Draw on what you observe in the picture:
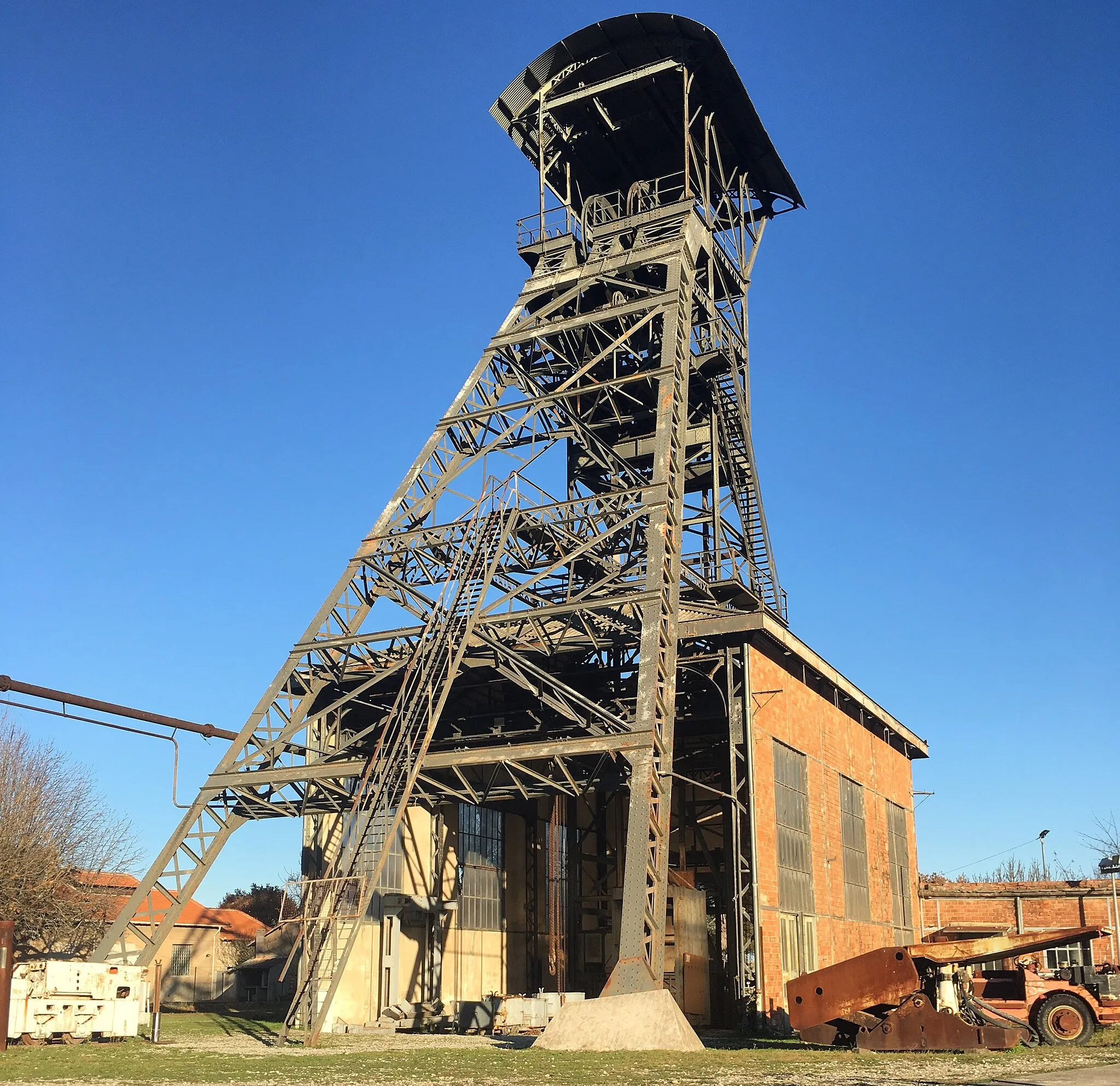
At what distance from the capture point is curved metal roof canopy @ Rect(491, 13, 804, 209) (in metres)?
25.3

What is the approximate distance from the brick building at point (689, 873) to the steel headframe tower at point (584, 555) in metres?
0.79

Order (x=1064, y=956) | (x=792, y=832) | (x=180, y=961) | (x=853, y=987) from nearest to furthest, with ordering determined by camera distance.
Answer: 1. (x=853, y=987)
2. (x=792, y=832)
3. (x=1064, y=956)
4. (x=180, y=961)

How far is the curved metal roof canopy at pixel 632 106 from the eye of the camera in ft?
83.1

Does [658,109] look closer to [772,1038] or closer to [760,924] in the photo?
[760,924]

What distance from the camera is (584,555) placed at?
1986cm

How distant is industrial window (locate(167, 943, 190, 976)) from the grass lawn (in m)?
30.4

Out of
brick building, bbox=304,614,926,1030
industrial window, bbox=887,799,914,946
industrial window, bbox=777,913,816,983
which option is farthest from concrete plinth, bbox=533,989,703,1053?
industrial window, bbox=887,799,914,946

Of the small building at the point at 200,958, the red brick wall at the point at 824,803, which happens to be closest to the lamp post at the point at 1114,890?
the red brick wall at the point at 824,803

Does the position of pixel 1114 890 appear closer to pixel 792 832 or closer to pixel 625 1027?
pixel 792 832

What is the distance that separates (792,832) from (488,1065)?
12.0 metres

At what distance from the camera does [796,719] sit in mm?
23797

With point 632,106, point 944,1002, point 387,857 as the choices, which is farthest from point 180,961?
point 944,1002

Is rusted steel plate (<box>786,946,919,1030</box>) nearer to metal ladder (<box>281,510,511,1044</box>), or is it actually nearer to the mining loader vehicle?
the mining loader vehicle

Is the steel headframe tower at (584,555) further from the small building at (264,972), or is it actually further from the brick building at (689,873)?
the small building at (264,972)
